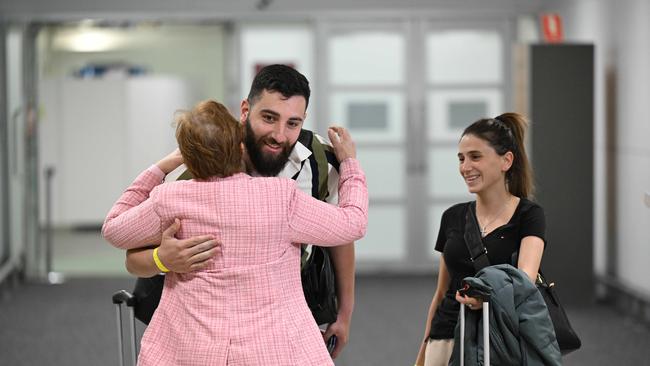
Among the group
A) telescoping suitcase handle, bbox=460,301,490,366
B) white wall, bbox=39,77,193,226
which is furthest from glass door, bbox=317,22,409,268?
telescoping suitcase handle, bbox=460,301,490,366

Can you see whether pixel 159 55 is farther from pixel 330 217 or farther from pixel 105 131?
pixel 330 217

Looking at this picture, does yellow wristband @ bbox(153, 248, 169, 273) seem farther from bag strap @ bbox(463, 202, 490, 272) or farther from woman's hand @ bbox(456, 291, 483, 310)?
bag strap @ bbox(463, 202, 490, 272)

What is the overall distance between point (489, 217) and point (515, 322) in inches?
17.5

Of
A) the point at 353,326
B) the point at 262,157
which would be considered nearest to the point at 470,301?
the point at 262,157

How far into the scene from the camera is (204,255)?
2361 mm

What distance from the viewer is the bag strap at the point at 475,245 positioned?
3135 mm

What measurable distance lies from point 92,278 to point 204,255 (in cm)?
760

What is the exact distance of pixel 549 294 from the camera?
122 inches

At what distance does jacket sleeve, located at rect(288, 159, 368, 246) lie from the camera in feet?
7.97

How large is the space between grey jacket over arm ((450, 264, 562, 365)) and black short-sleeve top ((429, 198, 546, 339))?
0.63 ft

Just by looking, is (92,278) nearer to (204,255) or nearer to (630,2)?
(630,2)

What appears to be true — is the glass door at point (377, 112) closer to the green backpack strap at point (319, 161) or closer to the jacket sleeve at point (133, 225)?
the green backpack strap at point (319, 161)

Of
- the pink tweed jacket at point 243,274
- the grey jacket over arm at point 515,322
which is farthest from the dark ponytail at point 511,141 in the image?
the pink tweed jacket at point 243,274

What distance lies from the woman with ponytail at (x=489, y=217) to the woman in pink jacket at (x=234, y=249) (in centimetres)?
84
